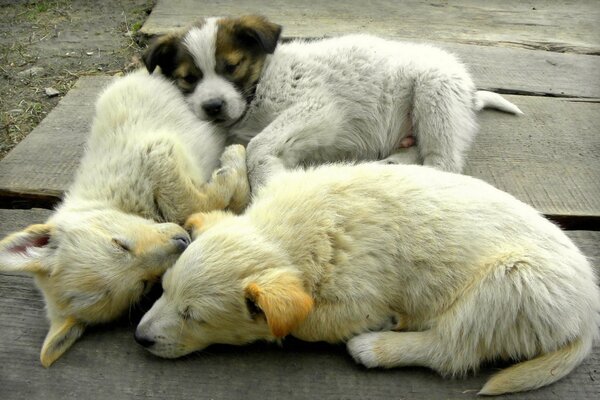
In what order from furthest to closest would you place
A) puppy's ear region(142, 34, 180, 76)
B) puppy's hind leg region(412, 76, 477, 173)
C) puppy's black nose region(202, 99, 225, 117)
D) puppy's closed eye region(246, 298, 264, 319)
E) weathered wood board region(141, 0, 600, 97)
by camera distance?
weathered wood board region(141, 0, 600, 97) → puppy's ear region(142, 34, 180, 76) → puppy's black nose region(202, 99, 225, 117) → puppy's hind leg region(412, 76, 477, 173) → puppy's closed eye region(246, 298, 264, 319)

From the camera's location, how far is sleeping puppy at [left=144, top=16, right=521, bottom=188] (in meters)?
4.20

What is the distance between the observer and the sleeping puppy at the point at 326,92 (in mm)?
4199

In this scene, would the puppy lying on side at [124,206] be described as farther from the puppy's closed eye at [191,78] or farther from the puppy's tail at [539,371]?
the puppy's tail at [539,371]

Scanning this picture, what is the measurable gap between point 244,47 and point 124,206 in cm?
179

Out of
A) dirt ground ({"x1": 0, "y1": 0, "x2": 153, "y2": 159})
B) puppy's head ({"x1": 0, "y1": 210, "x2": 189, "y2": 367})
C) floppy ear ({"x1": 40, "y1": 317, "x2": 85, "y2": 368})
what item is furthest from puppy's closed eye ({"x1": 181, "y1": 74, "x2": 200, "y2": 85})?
floppy ear ({"x1": 40, "y1": 317, "x2": 85, "y2": 368})

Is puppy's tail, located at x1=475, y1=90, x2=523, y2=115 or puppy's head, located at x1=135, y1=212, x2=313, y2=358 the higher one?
puppy's head, located at x1=135, y1=212, x2=313, y2=358

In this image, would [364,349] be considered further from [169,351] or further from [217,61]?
[217,61]

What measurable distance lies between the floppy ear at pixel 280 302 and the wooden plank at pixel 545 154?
2.09 m

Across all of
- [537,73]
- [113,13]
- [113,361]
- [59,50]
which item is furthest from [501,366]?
[113,13]

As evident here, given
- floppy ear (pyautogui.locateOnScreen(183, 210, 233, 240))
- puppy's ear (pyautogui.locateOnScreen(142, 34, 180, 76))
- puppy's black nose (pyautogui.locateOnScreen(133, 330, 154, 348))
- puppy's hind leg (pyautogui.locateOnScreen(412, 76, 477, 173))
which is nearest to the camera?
puppy's black nose (pyautogui.locateOnScreen(133, 330, 154, 348))

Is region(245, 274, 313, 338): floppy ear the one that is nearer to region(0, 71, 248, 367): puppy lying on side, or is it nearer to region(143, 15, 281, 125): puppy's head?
region(0, 71, 248, 367): puppy lying on side

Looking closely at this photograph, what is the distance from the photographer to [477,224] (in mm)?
2721

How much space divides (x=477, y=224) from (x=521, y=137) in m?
2.09

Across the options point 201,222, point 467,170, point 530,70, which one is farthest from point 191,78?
point 530,70
